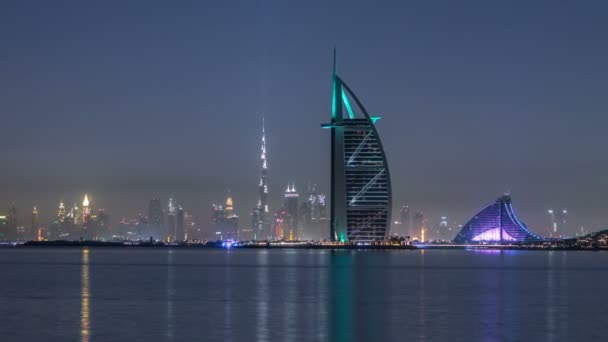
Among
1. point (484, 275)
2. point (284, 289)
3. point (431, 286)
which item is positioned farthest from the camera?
point (484, 275)

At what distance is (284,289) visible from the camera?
78562 millimetres

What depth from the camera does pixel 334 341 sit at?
Answer: 44.2m

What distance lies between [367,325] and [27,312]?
62.9 ft

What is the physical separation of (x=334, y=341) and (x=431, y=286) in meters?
40.6

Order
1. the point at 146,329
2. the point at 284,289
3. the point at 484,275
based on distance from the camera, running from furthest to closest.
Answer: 1. the point at 484,275
2. the point at 284,289
3. the point at 146,329

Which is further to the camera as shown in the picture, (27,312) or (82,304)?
(82,304)

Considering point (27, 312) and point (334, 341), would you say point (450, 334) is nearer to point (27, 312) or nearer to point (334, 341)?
point (334, 341)

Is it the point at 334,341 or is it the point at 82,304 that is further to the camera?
the point at 82,304

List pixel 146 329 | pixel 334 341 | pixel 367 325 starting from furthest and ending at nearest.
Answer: pixel 367 325
pixel 146 329
pixel 334 341

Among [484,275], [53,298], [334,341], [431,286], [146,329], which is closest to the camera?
[334,341]

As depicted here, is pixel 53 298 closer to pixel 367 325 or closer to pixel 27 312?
pixel 27 312

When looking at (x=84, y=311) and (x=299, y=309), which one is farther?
(x=299, y=309)

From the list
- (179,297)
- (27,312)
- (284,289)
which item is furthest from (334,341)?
(284,289)

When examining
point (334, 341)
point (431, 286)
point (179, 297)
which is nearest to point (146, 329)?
point (334, 341)
